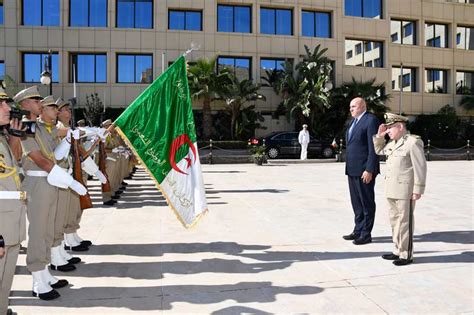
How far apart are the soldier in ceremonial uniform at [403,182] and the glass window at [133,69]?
87.4ft

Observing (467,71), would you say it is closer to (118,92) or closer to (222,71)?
(222,71)

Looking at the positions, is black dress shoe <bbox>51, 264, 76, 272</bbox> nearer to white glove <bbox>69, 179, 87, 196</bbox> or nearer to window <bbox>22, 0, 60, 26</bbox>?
white glove <bbox>69, 179, 87, 196</bbox>

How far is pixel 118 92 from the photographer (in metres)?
29.8

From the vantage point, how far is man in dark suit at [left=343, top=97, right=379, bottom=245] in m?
6.26

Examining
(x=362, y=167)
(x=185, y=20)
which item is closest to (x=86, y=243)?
(x=362, y=167)

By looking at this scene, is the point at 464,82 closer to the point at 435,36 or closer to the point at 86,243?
the point at 435,36

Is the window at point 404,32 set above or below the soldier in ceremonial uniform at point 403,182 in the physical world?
above

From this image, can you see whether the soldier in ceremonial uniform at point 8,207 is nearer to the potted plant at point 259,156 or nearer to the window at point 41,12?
the potted plant at point 259,156

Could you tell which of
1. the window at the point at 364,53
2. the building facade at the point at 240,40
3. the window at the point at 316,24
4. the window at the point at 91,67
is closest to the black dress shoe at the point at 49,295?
the building facade at the point at 240,40

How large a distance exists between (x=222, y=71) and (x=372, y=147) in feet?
74.3

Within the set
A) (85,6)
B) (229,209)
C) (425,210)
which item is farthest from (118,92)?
(425,210)

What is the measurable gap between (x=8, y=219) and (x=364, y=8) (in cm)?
3552

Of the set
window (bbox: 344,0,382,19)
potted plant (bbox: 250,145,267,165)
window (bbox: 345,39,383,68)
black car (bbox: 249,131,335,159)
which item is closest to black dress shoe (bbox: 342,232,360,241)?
potted plant (bbox: 250,145,267,165)

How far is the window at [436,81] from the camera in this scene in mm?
36438
